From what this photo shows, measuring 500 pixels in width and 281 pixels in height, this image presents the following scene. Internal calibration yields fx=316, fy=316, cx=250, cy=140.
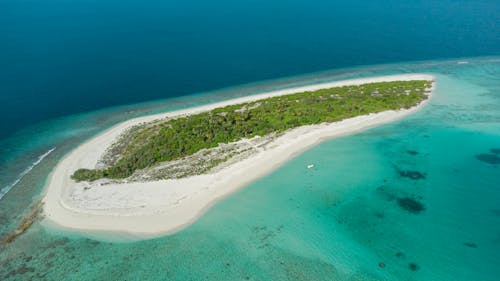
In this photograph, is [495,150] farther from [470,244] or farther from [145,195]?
[145,195]

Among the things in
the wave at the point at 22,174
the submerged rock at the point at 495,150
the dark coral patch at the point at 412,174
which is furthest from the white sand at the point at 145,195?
the submerged rock at the point at 495,150

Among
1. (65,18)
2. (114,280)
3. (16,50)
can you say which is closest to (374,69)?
(114,280)

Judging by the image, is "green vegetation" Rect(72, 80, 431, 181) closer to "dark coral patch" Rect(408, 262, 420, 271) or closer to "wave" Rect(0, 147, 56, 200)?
"wave" Rect(0, 147, 56, 200)

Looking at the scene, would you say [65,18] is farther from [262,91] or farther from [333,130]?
[333,130]

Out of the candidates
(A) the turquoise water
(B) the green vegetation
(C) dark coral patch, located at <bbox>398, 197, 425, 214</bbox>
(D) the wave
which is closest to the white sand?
(A) the turquoise water

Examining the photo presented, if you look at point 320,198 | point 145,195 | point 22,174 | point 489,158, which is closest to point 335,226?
point 320,198

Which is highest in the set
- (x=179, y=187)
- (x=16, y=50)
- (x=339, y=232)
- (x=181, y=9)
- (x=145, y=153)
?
(x=181, y=9)

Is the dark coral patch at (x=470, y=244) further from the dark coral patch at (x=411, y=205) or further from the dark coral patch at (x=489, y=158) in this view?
the dark coral patch at (x=489, y=158)
